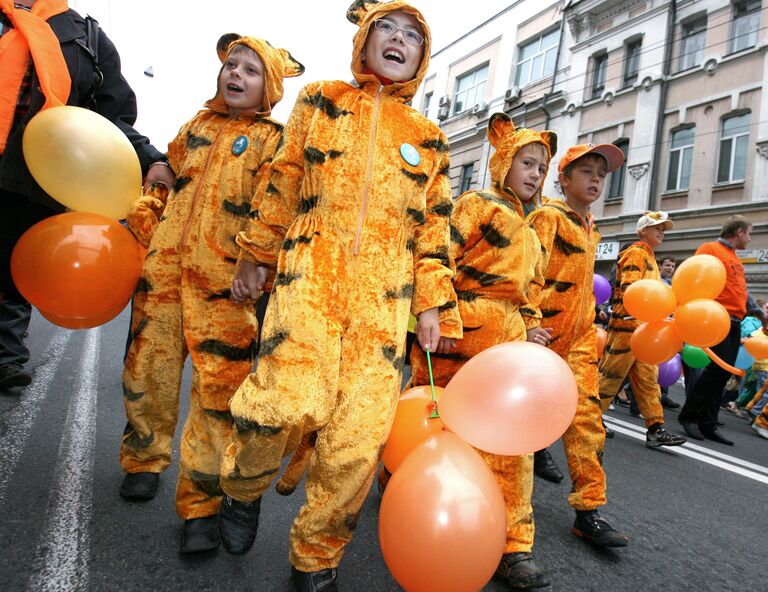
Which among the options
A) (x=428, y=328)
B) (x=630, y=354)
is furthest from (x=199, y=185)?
(x=630, y=354)

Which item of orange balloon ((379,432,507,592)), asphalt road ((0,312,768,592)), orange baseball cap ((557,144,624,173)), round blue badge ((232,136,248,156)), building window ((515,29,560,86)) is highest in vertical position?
building window ((515,29,560,86))

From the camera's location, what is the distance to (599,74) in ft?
56.2

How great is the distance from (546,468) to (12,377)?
373 cm

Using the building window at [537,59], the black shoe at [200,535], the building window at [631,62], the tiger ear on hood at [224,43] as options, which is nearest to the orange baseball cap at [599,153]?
the tiger ear on hood at [224,43]

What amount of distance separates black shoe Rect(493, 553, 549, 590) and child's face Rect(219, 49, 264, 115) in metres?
2.20

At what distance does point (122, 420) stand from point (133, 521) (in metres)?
1.42

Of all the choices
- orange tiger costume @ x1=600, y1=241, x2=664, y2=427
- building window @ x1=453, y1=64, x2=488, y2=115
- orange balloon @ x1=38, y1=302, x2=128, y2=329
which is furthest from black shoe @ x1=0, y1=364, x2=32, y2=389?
building window @ x1=453, y1=64, x2=488, y2=115

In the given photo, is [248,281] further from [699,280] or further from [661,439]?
[661,439]

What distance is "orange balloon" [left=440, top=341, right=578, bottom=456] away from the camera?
150 centimetres

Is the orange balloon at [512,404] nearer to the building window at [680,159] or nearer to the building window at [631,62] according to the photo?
the building window at [680,159]

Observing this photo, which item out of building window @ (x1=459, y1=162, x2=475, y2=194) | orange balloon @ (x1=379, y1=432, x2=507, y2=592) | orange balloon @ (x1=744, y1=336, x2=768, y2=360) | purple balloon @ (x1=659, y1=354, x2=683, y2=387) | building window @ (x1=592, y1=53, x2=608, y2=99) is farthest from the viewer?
building window @ (x1=459, y1=162, x2=475, y2=194)

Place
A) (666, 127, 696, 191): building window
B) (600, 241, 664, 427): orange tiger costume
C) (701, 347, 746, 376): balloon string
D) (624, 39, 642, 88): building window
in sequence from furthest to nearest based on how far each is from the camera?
(624, 39, 642, 88): building window, (666, 127, 696, 191): building window, (701, 347, 746, 376): balloon string, (600, 241, 664, 427): orange tiger costume

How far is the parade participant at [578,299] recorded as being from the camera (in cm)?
257

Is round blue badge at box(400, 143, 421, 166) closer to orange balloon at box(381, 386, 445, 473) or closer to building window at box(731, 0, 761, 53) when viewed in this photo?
orange balloon at box(381, 386, 445, 473)
